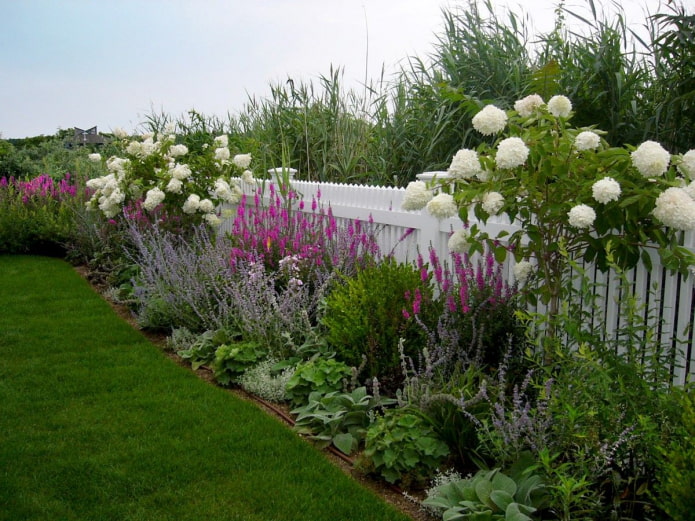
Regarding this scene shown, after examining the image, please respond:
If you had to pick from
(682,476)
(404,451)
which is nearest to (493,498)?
(404,451)

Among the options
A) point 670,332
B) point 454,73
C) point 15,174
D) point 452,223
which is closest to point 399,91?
point 454,73

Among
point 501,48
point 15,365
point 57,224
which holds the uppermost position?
point 501,48

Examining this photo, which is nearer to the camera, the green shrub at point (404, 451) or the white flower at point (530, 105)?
the green shrub at point (404, 451)

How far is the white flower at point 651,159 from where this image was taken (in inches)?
115

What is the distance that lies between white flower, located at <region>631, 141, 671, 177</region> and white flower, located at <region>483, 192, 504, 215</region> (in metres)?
0.60

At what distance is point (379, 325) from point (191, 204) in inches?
141

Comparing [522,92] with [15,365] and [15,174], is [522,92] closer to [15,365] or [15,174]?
[15,365]

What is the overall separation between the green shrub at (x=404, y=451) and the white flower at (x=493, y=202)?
3.55ft

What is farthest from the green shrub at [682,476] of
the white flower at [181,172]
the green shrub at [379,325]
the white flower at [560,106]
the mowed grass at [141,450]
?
the white flower at [181,172]

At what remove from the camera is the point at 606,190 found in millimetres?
2889

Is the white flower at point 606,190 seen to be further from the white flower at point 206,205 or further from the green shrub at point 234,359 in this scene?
the white flower at point 206,205

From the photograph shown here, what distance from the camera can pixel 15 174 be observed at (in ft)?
52.3

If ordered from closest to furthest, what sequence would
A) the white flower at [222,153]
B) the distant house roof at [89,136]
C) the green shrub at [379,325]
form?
the green shrub at [379,325]
the white flower at [222,153]
the distant house roof at [89,136]

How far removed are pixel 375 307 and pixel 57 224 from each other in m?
7.20
